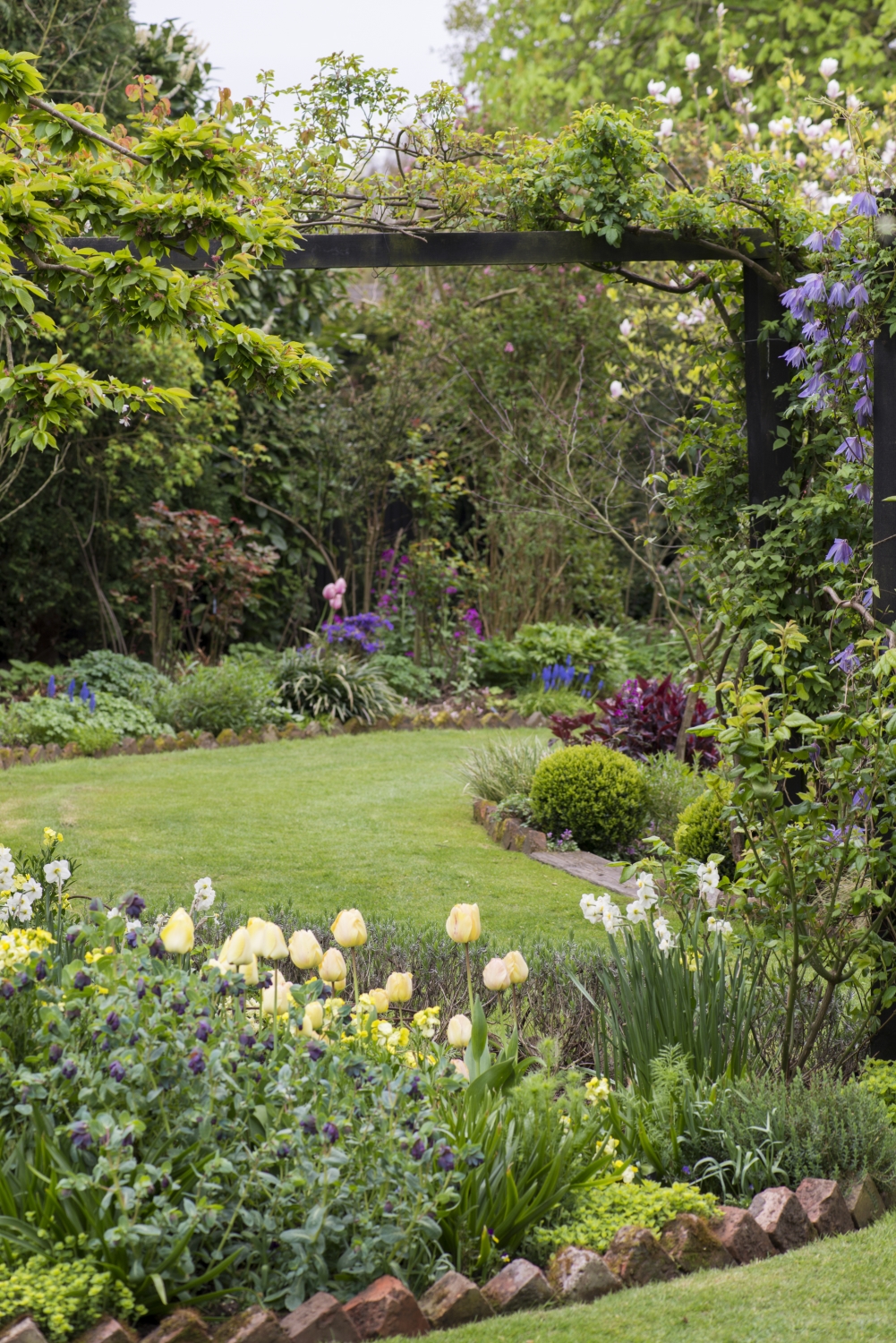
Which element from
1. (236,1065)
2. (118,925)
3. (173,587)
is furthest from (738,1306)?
(173,587)

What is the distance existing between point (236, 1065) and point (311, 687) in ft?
26.2

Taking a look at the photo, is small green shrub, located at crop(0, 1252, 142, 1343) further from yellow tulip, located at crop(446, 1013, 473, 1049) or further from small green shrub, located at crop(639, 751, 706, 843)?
small green shrub, located at crop(639, 751, 706, 843)

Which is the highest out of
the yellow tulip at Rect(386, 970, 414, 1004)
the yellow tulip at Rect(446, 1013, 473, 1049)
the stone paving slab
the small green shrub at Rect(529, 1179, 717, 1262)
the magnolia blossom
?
the magnolia blossom

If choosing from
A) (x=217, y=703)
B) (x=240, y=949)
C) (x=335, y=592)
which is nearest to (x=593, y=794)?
(x=240, y=949)

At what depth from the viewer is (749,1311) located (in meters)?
2.02

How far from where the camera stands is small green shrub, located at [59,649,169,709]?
9484 mm

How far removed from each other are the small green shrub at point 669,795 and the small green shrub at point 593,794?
0.13m

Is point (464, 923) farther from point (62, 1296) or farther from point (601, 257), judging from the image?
point (601, 257)

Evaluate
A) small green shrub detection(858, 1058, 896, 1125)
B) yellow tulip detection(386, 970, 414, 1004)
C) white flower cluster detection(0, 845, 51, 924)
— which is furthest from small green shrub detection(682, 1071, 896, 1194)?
white flower cluster detection(0, 845, 51, 924)

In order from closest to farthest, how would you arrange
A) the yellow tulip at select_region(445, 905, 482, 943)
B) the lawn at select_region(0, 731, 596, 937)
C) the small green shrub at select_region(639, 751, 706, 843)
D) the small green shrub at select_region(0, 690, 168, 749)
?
the yellow tulip at select_region(445, 905, 482, 943) < the lawn at select_region(0, 731, 596, 937) < the small green shrub at select_region(639, 751, 706, 843) < the small green shrub at select_region(0, 690, 168, 749)

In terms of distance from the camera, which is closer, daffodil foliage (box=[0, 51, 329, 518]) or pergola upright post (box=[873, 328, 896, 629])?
pergola upright post (box=[873, 328, 896, 629])

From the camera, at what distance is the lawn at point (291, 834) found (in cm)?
504

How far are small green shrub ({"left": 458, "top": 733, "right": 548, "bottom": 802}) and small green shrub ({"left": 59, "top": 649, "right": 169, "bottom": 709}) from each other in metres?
3.39

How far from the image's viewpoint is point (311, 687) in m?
10.1
